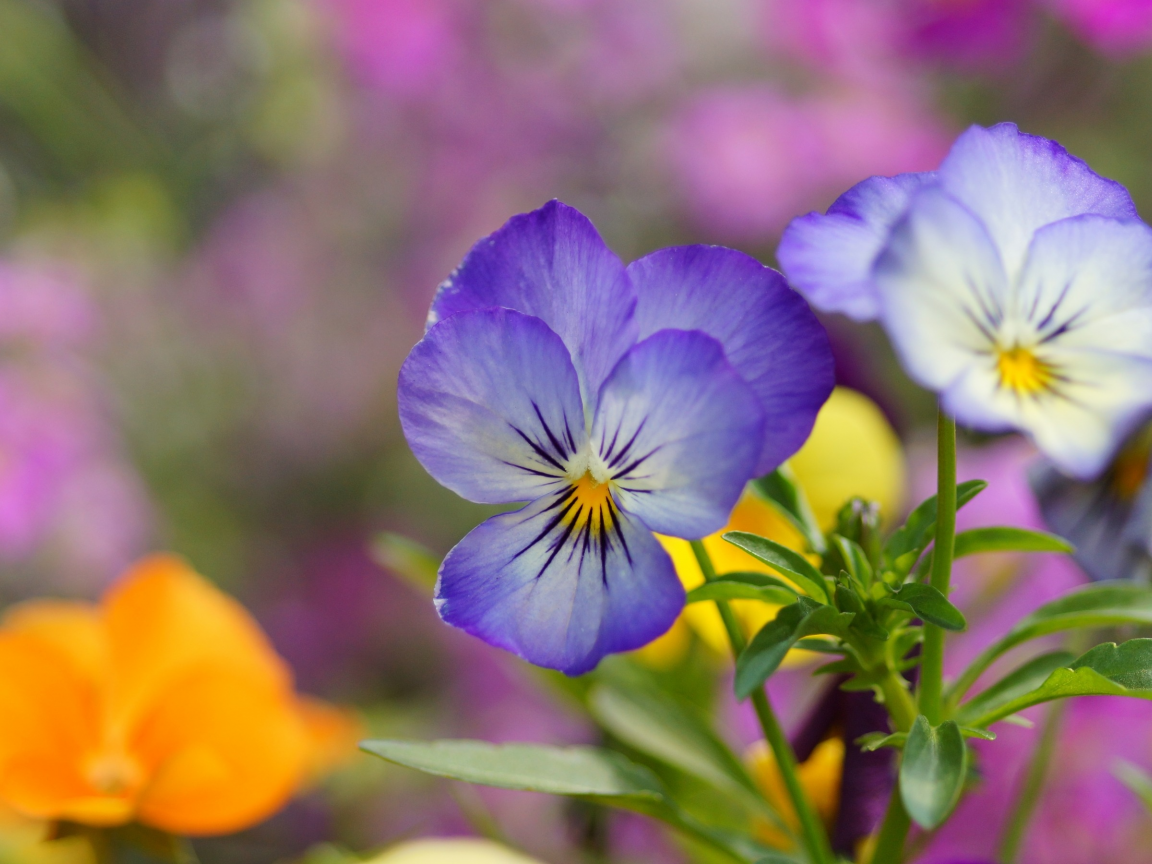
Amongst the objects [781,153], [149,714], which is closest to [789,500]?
[149,714]

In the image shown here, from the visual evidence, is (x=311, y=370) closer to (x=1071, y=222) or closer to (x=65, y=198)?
(x=65, y=198)

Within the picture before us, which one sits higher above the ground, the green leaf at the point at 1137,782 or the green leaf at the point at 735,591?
the green leaf at the point at 735,591

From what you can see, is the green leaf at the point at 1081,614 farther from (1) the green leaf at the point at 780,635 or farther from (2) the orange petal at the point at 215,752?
(2) the orange petal at the point at 215,752

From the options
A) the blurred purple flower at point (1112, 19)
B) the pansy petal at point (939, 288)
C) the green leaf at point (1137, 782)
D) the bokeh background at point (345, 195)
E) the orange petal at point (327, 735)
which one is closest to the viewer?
the pansy petal at point (939, 288)

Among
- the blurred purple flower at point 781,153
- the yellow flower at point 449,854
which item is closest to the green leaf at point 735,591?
the yellow flower at point 449,854

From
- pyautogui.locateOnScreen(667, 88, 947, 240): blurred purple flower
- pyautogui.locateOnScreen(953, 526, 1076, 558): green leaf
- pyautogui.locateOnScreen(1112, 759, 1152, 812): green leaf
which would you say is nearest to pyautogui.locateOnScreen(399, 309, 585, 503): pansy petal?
pyautogui.locateOnScreen(953, 526, 1076, 558): green leaf

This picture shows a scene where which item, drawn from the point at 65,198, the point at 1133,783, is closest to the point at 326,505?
the point at 65,198
